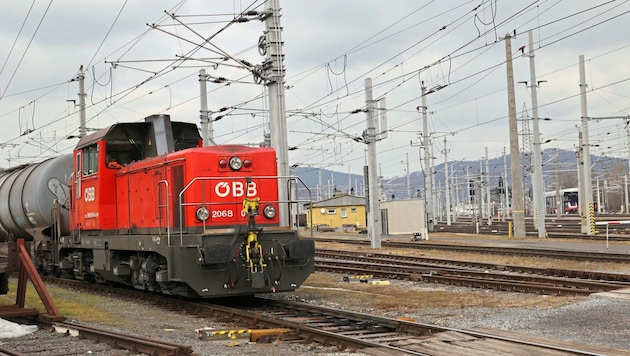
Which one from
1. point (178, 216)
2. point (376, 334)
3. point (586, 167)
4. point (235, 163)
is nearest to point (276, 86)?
point (235, 163)

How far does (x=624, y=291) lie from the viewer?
1292cm

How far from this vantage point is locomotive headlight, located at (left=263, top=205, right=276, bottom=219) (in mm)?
13047

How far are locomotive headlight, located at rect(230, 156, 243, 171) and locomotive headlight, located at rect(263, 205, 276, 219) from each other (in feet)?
3.13

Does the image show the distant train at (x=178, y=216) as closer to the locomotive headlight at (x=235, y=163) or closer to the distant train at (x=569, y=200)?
the locomotive headlight at (x=235, y=163)

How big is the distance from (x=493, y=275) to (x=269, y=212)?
265 inches

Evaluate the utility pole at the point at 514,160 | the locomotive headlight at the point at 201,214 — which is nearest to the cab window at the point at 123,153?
the locomotive headlight at the point at 201,214

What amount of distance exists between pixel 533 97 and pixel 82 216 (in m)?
26.1

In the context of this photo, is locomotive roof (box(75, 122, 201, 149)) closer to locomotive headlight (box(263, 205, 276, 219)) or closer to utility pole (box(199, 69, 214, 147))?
locomotive headlight (box(263, 205, 276, 219))

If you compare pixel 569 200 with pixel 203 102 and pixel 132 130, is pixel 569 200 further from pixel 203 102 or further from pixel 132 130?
pixel 132 130

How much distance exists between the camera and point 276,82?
18.2m

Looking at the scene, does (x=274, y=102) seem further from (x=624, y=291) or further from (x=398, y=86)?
(x=398, y=86)

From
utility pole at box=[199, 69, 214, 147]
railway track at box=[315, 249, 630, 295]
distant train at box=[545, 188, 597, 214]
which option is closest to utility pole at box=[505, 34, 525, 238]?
railway track at box=[315, 249, 630, 295]

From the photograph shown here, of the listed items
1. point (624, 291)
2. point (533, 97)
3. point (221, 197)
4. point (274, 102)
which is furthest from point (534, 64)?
point (221, 197)

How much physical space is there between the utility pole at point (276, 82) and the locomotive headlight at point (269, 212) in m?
4.74
